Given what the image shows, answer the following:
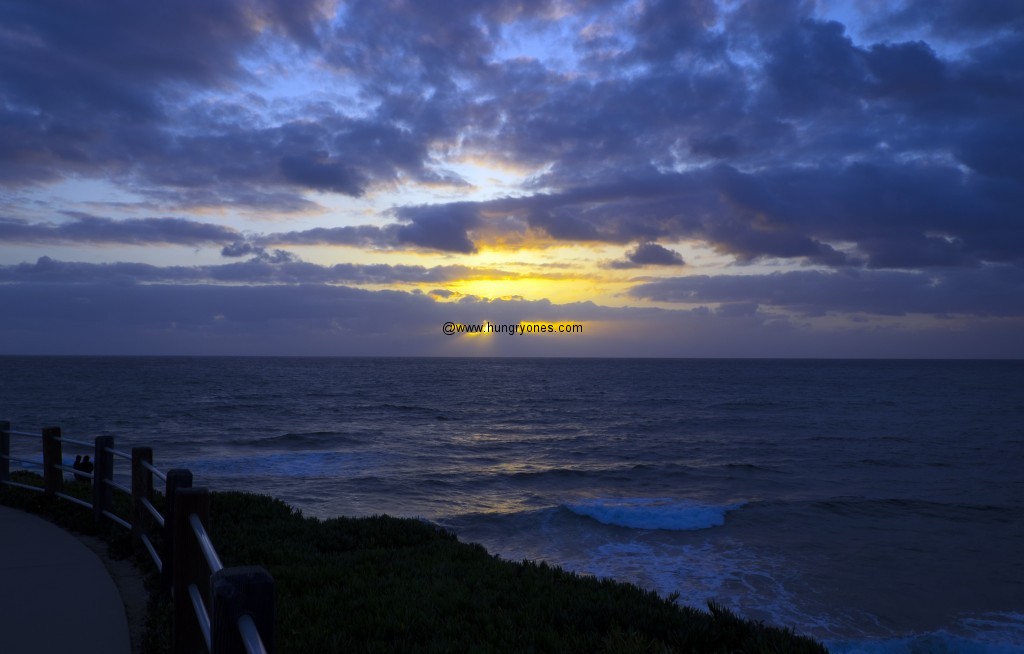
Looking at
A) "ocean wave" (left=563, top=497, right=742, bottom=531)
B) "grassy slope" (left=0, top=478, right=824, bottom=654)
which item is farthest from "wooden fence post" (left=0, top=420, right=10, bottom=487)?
"ocean wave" (left=563, top=497, right=742, bottom=531)

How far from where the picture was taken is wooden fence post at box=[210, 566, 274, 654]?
8.36ft

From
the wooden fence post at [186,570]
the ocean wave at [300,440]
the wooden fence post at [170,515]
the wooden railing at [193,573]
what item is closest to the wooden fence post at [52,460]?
the wooden railing at [193,573]

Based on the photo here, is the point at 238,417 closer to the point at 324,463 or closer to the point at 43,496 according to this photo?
the point at 324,463

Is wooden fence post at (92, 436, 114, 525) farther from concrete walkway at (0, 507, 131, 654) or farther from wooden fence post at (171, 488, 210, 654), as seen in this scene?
wooden fence post at (171, 488, 210, 654)

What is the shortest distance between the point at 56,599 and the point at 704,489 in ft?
72.1

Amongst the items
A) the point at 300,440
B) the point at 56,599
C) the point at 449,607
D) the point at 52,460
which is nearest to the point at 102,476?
the point at 52,460

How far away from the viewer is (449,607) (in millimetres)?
6559

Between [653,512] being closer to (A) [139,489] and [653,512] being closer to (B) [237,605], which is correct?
(A) [139,489]

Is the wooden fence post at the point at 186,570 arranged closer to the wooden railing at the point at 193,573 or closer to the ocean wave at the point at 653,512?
the wooden railing at the point at 193,573

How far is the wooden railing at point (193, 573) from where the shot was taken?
256 cm

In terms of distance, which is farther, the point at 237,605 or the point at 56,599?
the point at 56,599

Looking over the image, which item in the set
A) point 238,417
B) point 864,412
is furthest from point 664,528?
point 864,412

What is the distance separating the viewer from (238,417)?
4831cm

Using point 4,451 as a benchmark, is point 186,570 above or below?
above
